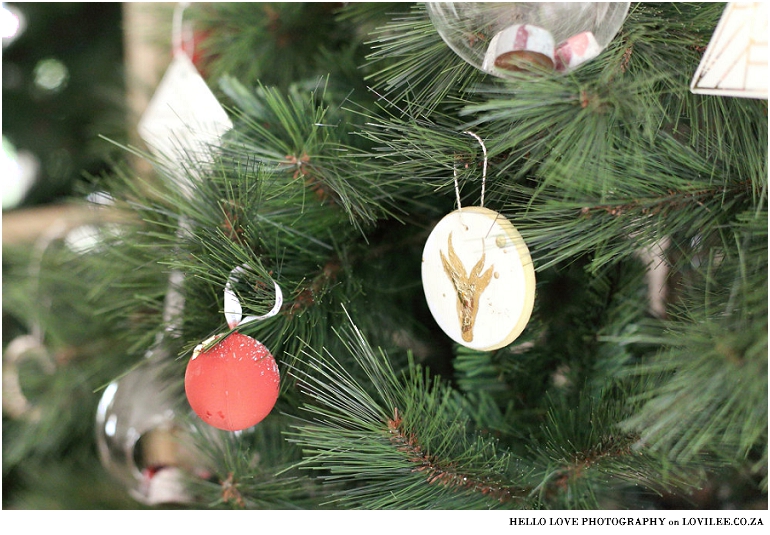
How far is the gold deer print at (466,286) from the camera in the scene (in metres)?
0.33

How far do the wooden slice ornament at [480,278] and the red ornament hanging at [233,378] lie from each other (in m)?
0.09

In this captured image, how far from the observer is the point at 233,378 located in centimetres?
32

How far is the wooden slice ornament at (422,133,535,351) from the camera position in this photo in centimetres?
31

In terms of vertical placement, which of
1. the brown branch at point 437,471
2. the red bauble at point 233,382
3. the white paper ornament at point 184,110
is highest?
the white paper ornament at point 184,110

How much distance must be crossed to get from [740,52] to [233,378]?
29 centimetres

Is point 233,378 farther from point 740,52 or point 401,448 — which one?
point 740,52

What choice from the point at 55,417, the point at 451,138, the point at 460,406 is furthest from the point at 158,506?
the point at 451,138

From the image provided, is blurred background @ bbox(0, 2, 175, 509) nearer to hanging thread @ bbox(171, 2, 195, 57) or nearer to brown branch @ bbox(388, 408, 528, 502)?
hanging thread @ bbox(171, 2, 195, 57)

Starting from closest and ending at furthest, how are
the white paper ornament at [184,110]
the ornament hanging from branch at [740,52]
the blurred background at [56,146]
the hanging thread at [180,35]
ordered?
1. the ornament hanging from branch at [740,52]
2. the white paper ornament at [184,110]
3. the hanging thread at [180,35]
4. the blurred background at [56,146]

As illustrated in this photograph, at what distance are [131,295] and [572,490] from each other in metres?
0.33

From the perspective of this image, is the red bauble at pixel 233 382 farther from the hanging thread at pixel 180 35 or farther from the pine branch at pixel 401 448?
the hanging thread at pixel 180 35

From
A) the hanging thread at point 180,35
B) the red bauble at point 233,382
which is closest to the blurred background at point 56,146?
the hanging thread at point 180,35

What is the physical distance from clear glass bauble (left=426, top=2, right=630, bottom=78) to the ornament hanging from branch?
0.04m

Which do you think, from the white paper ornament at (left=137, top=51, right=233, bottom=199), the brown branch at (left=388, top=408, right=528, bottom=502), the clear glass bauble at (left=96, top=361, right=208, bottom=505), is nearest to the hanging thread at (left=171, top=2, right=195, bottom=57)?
the white paper ornament at (left=137, top=51, right=233, bottom=199)
